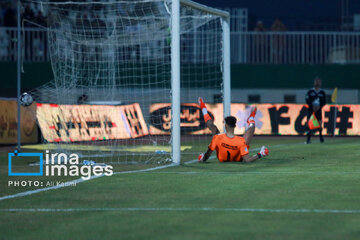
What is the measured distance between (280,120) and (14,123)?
1072 centimetres

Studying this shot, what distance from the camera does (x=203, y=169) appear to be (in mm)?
12094

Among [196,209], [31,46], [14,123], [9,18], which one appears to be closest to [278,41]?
[31,46]

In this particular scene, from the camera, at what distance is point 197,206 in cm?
750

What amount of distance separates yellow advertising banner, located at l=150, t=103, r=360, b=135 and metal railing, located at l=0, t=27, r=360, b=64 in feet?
15.6

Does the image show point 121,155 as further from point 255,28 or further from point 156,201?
point 255,28

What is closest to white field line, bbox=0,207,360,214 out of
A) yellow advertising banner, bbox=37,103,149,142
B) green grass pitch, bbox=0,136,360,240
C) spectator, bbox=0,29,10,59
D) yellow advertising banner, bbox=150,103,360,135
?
green grass pitch, bbox=0,136,360,240

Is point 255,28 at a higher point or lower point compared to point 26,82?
higher

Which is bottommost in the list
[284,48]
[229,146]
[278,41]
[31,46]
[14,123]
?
[14,123]

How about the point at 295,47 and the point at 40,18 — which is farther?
the point at 295,47

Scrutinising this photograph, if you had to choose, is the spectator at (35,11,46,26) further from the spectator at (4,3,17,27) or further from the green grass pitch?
the green grass pitch

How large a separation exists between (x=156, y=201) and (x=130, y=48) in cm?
1927

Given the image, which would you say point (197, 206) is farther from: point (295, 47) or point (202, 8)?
point (295, 47)

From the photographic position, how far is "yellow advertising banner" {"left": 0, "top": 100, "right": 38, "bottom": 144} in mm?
21156

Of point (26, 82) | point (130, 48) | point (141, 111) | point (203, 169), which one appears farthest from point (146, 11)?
point (26, 82)
